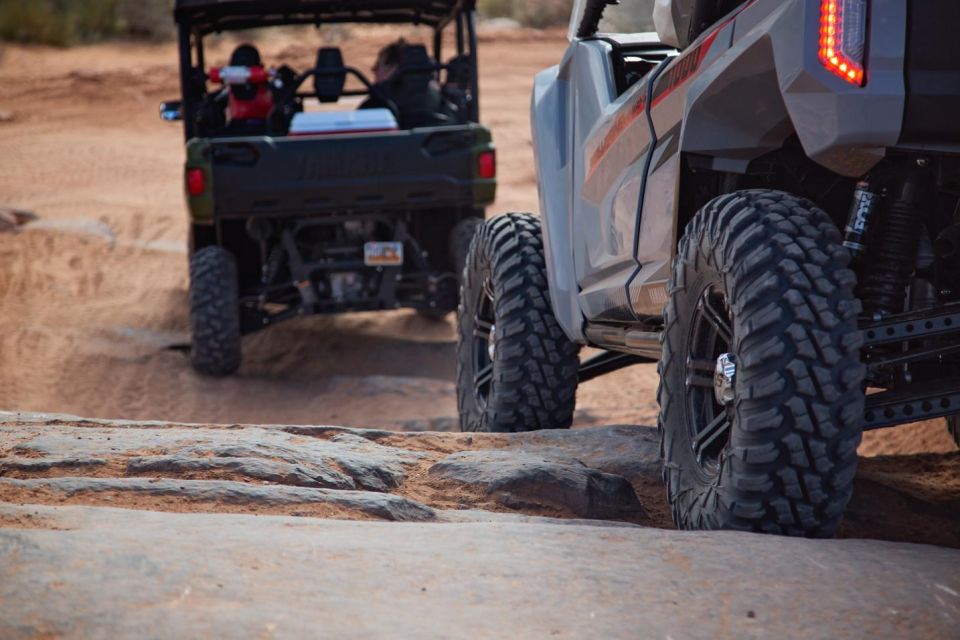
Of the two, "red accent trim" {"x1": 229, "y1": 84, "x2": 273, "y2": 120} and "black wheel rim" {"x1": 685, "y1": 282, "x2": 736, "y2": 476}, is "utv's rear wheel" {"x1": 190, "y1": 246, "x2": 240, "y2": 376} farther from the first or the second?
"black wheel rim" {"x1": 685, "y1": 282, "x2": 736, "y2": 476}

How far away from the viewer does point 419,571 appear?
275 centimetres

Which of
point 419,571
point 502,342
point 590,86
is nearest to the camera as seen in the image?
point 419,571

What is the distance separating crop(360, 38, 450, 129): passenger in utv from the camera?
981 centimetres

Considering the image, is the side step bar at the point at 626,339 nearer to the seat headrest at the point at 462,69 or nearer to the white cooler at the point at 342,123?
the white cooler at the point at 342,123

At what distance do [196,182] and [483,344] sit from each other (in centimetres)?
342

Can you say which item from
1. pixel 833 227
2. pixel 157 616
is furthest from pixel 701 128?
pixel 157 616

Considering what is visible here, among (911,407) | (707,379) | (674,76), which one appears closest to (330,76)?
(674,76)

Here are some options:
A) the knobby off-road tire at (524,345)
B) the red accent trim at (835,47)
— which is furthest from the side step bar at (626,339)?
the red accent trim at (835,47)

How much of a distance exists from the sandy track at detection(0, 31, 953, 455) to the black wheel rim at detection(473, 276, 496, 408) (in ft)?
6.39

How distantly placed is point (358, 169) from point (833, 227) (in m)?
5.85

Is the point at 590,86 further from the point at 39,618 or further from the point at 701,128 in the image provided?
the point at 39,618

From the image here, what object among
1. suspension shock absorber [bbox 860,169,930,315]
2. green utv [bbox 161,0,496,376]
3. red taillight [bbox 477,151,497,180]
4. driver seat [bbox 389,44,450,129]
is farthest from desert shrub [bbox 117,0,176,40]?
suspension shock absorber [bbox 860,169,930,315]

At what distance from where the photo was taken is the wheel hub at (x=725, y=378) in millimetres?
3457

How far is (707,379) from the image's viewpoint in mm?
3752
